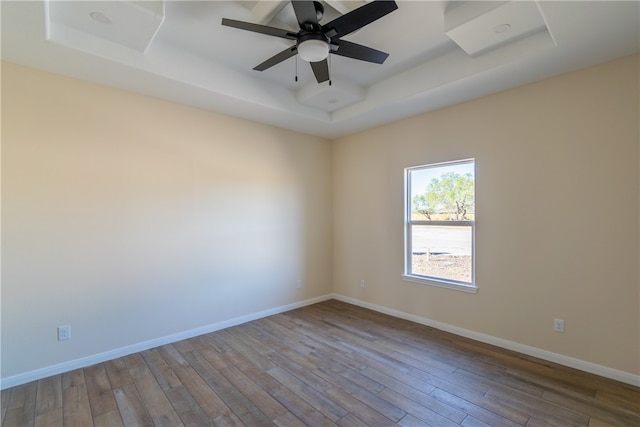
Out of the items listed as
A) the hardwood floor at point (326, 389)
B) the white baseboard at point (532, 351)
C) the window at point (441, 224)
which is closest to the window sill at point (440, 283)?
the window at point (441, 224)

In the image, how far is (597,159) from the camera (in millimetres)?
2613

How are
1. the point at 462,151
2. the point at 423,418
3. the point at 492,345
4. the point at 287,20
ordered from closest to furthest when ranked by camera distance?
the point at 423,418 < the point at 287,20 < the point at 492,345 < the point at 462,151

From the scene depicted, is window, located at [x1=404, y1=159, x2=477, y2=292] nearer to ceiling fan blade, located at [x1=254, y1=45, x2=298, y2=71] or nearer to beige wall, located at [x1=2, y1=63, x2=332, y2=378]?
beige wall, located at [x1=2, y1=63, x2=332, y2=378]

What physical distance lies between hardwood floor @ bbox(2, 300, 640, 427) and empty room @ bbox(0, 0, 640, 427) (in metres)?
0.02

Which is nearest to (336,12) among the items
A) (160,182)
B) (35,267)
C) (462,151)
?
(462,151)

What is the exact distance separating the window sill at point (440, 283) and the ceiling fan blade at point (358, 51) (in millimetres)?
2621

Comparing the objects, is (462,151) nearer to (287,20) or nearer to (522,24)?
(522,24)

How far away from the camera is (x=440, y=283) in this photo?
12.0ft

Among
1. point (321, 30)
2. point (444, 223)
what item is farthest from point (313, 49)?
point (444, 223)

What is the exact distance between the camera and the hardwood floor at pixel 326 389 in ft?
6.82

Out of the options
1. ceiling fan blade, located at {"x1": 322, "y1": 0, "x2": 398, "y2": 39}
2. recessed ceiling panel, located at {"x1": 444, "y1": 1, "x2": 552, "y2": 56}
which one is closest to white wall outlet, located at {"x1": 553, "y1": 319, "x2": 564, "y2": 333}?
recessed ceiling panel, located at {"x1": 444, "y1": 1, "x2": 552, "y2": 56}

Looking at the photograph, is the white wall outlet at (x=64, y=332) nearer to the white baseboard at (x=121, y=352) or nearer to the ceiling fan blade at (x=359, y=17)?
the white baseboard at (x=121, y=352)

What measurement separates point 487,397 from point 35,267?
3.96 m

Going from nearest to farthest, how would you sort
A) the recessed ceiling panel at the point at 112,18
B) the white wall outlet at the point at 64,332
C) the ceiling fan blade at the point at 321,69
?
the recessed ceiling panel at the point at 112,18, the ceiling fan blade at the point at 321,69, the white wall outlet at the point at 64,332
